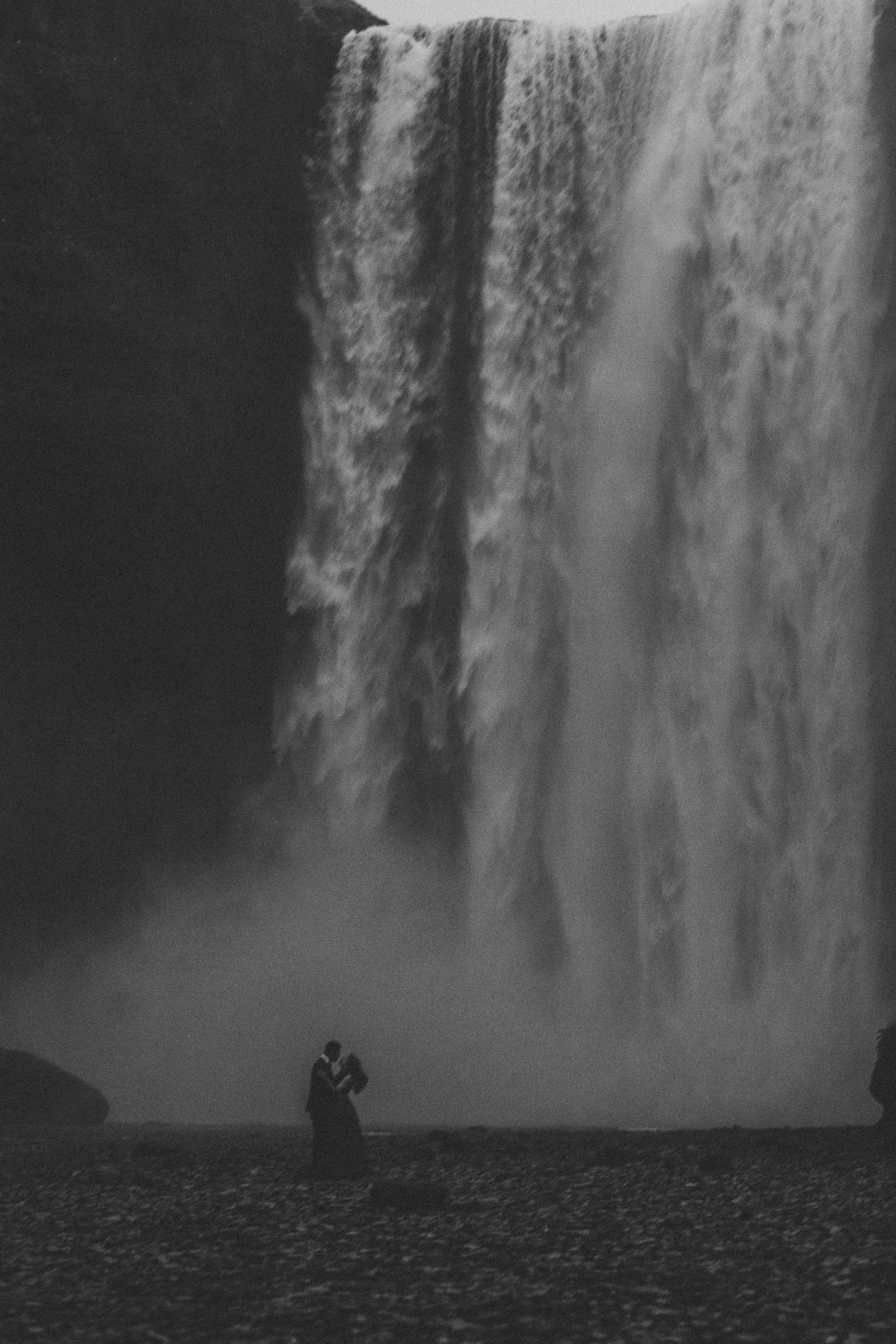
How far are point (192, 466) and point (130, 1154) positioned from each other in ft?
62.7

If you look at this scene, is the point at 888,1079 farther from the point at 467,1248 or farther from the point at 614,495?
the point at 614,495

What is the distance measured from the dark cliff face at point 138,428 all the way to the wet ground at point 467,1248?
18161 millimetres

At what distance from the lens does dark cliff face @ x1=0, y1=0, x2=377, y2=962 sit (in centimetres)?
3581

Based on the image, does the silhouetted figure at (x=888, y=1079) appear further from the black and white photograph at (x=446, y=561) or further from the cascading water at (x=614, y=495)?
the cascading water at (x=614, y=495)

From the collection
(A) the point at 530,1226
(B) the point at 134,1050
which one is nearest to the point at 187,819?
(B) the point at 134,1050

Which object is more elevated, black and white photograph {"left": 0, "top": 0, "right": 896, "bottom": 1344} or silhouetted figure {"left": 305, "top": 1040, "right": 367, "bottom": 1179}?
black and white photograph {"left": 0, "top": 0, "right": 896, "bottom": 1344}

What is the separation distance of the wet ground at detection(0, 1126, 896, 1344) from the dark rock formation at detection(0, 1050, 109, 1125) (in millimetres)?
8016

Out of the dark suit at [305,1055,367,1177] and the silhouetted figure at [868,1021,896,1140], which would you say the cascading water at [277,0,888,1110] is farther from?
the dark suit at [305,1055,367,1177]

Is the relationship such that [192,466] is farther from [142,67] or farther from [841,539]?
[841,539]

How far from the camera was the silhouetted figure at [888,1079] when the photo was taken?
20031 mm

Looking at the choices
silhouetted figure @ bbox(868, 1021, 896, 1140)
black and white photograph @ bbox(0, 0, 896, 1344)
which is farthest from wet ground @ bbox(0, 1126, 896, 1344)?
black and white photograph @ bbox(0, 0, 896, 1344)

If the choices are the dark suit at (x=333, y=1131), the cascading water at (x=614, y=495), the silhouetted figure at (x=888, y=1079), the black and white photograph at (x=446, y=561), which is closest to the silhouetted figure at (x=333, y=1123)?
the dark suit at (x=333, y=1131)

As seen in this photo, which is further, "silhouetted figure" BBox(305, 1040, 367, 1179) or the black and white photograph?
the black and white photograph

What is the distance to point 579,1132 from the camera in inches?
935
